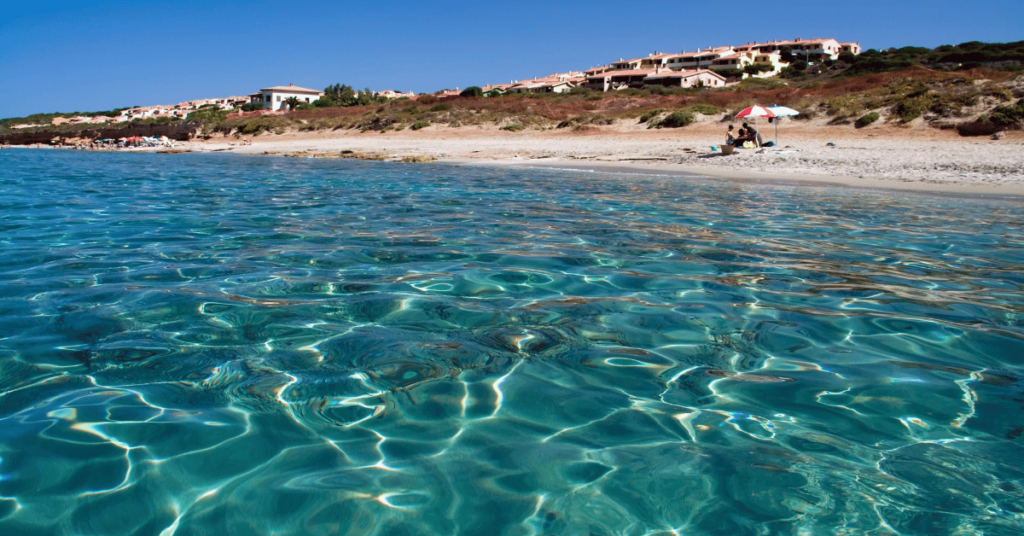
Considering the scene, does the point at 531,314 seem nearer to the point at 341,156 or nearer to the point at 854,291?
the point at 854,291

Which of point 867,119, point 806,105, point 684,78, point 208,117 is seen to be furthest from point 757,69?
point 208,117

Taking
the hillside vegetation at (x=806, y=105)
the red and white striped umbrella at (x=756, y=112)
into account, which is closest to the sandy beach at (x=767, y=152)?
the hillside vegetation at (x=806, y=105)

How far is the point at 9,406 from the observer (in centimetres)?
244

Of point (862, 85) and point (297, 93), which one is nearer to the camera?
point (862, 85)

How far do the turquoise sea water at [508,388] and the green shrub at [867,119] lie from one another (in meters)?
18.5

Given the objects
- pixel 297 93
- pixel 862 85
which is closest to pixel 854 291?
pixel 862 85

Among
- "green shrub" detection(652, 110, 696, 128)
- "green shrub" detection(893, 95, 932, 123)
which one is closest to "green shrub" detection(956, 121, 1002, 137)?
"green shrub" detection(893, 95, 932, 123)

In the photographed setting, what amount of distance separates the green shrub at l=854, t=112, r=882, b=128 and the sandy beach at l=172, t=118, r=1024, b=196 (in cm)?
34

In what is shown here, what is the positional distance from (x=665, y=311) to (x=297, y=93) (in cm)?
9869

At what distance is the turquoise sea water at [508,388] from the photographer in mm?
1852

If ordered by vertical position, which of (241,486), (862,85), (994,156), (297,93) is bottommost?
(241,486)

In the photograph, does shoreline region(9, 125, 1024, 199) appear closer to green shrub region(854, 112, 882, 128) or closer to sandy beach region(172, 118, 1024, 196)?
sandy beach region(172, 118, 1024, 196)

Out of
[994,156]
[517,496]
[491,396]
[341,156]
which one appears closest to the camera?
[517,496]

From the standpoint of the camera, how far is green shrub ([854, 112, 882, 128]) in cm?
2158
